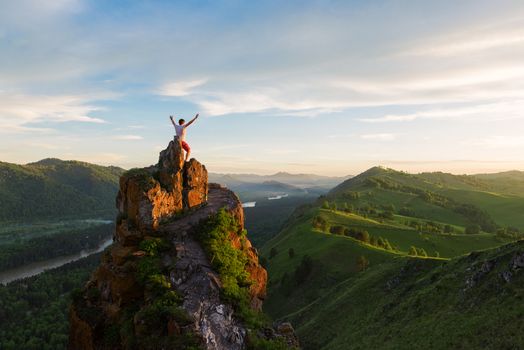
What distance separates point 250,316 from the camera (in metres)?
22.8

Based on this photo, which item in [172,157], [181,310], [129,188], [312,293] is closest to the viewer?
[181,310]

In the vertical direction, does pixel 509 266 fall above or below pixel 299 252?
above

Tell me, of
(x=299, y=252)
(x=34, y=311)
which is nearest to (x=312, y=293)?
(x=299, y=252)

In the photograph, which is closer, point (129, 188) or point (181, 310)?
point (181, 310)

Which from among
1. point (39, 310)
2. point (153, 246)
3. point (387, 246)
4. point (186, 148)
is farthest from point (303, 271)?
point (39, 310)

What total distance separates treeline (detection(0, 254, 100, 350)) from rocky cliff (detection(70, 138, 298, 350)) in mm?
84302

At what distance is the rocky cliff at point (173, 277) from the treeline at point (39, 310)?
277 ft

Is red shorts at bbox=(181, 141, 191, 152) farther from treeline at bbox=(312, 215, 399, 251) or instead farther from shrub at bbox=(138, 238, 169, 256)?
treeline at bbox=(312, 215, 399, 251)

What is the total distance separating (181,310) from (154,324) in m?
1.80

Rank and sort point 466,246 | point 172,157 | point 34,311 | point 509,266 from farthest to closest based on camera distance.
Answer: point 34,311
point 466,246
point 509,266
point 172,157

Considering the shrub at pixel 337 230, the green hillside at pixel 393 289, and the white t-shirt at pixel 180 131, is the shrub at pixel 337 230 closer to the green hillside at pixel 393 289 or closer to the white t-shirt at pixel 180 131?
the green hillside at pixel 393 289

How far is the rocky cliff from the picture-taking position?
20.5 metres

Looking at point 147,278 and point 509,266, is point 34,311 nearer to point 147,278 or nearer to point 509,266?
point 147,278

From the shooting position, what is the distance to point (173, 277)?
933 inches
